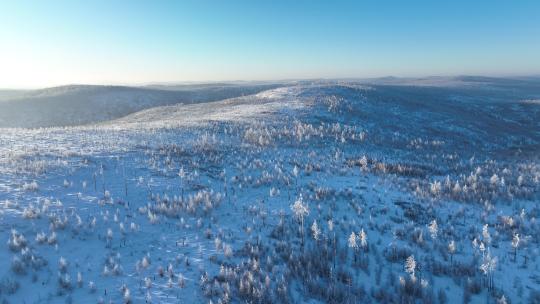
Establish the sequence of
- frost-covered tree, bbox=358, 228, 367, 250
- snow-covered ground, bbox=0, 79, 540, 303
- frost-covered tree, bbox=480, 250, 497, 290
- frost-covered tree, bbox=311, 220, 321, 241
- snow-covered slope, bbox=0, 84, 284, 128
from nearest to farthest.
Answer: snow-covered ground, bbox=0, 79, 540, 303
frost-covered tree, bbox=480, 250, 497, 290
frost-covered tree, bbox=358, 228, 367, 250
frost-covered tree, bbox=311, 220, 321, 241
snow-covered slope, bbox=0, 84, 284, 128

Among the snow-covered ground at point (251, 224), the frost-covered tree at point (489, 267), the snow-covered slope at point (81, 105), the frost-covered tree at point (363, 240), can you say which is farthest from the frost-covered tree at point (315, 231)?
the snow-covered slope at point (81, 105)

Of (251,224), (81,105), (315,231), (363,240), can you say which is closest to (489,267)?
(363,240)

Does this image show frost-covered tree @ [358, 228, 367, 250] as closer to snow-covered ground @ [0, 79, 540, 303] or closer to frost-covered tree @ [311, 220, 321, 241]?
snow-covered ground @ [0, 79, 540, 303]

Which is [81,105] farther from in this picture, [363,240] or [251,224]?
[363,240]

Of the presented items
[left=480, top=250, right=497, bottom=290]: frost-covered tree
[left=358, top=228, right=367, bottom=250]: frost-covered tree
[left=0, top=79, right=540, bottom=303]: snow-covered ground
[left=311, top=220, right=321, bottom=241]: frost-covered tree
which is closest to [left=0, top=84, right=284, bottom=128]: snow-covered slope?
[left=0, top=79, right=540, bottom=303]: snow-covered ground

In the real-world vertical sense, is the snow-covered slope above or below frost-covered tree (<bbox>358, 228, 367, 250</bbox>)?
above

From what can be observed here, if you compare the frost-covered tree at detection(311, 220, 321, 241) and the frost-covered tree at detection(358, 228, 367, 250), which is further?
the frost-covered tree at detection(311, 220, 321, 241)

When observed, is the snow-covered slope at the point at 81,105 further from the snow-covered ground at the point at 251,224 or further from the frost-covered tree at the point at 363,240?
the frost-covered tree at the point at 363,240

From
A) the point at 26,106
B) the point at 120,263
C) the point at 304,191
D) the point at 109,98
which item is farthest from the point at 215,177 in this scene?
the point at 109,98

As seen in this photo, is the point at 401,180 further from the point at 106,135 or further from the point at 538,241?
the point at 106,135
